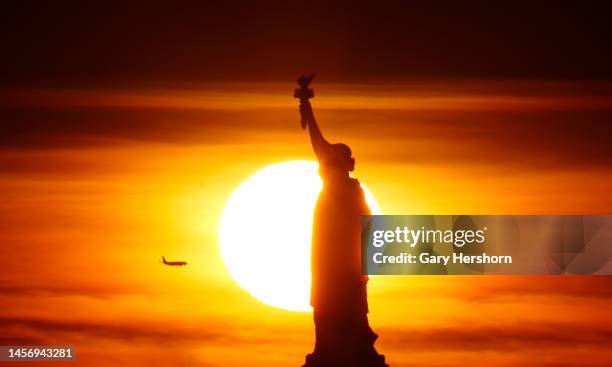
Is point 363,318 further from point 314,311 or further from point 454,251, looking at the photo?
point 454,251

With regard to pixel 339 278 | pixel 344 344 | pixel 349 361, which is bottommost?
pixel 349 361

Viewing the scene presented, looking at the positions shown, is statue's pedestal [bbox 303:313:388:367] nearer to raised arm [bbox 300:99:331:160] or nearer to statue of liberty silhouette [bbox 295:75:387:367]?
statue of liberty silhouette [bbox 295:75:387:367]

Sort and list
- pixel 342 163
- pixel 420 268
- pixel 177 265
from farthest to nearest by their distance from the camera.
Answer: pixel 177 265 → pixel 420 268 → pixel 342 163

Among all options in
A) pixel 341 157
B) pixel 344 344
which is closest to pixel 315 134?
pixel 341 157

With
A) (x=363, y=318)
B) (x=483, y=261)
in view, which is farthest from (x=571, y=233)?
(x=363, y=318)

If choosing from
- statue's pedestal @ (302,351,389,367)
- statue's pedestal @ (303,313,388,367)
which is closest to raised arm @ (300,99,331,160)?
statue's pedestal @ (303,313,388,367)

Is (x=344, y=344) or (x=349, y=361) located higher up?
(x=344, y=344)

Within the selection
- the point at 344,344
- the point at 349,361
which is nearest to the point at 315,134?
the point at 344,344

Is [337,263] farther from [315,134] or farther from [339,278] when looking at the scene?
[315,134]

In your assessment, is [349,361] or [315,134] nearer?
[349,361]
